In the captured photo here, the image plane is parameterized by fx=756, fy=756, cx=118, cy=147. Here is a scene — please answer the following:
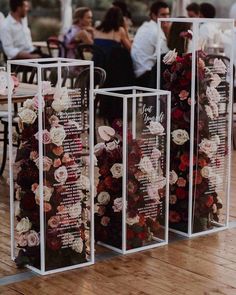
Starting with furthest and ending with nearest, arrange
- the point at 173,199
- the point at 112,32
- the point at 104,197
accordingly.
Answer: the point at 112,32, the point at 173,199, the point at 104,197

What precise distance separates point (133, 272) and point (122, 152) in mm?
626

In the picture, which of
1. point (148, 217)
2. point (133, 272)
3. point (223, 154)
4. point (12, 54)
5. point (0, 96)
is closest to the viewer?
point (133, 272)

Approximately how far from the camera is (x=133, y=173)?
4004 mm

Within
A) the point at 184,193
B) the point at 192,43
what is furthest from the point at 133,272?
the point at 192,43

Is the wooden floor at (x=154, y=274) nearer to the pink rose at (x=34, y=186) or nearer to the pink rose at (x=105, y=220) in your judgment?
the pink rose at (x=105, y=220)

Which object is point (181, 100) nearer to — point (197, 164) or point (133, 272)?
point (197, 164)

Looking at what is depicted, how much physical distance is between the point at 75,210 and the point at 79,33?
568cm

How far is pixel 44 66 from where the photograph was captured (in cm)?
354

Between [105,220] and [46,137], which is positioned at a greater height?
[46,137]

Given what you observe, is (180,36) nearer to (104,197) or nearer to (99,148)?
(99,148)

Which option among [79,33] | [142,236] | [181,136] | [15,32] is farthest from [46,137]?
[79,33]

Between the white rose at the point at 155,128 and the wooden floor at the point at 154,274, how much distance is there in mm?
652

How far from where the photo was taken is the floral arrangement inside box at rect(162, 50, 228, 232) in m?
4.28

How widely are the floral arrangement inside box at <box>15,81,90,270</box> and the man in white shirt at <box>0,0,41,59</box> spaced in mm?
4681
